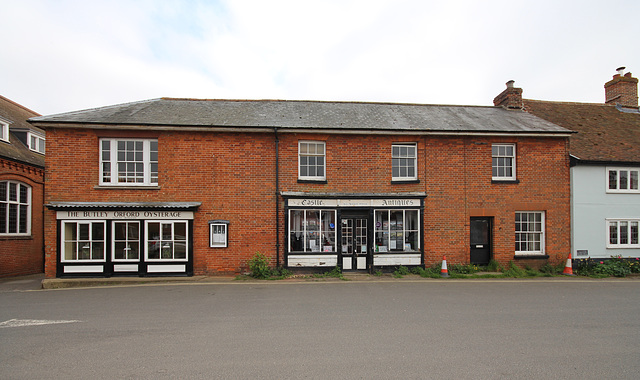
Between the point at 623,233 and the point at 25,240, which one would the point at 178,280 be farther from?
the point at 623,233

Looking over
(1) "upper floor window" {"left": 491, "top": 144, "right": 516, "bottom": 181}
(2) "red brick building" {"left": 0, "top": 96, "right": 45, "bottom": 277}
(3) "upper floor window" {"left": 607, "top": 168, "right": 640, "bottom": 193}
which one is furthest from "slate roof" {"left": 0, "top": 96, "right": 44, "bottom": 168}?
(3) "upper floor window" {"left": 607, "top": 168, "right": 640, "bottom": 193}

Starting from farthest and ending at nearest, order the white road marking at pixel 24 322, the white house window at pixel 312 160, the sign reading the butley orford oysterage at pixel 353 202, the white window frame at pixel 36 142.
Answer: the white window frame at pixel 36 142
the white house window at pixel 312 160
the sign reading the butley orford oysterage at pixel 353 202
the white road marking at pixel 24 322

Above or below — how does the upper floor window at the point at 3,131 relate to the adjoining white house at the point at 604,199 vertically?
above

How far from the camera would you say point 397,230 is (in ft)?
43.0

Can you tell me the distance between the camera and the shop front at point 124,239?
467 inches

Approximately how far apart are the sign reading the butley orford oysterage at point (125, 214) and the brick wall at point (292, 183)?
1.67 ft

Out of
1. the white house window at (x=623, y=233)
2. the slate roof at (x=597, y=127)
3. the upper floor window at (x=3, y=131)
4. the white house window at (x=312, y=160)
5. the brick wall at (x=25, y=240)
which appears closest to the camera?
the white house window at (x=312, y=160)

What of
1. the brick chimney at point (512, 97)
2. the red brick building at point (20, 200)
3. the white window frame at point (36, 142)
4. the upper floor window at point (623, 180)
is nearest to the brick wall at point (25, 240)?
the red brick building at point (20, 200)

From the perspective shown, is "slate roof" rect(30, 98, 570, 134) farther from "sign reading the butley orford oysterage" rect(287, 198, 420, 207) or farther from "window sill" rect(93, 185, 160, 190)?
"sign reading the butley orford oysterage" rect(287, 198, 420, 207)

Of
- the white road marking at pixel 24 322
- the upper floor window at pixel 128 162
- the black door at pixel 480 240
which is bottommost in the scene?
the white road marking at pixel 24 322

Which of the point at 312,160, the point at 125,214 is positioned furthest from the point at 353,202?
the point at 125,214

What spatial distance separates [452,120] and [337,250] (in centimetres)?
728

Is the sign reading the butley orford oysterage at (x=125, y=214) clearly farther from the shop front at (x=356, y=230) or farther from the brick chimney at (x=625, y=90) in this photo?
the brick chimney at (x=625, y=90)

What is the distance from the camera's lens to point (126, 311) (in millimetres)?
7887
